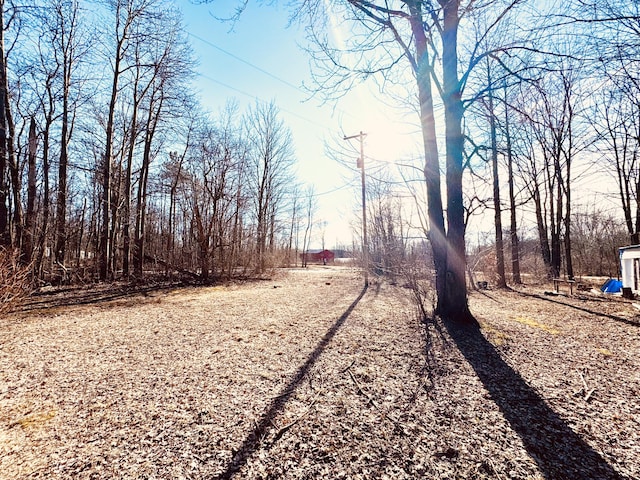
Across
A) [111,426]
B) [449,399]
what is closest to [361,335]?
[449,399]


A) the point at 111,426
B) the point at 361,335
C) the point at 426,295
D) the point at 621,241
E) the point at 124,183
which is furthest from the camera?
the point at 621,241

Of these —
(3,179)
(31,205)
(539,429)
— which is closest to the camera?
(539,429)

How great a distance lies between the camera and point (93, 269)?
11180mm

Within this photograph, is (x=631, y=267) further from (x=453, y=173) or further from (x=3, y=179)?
(x=3, y=179)

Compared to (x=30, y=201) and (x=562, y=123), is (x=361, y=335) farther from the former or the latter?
(x=562, y=123)

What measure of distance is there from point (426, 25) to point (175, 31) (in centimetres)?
1191

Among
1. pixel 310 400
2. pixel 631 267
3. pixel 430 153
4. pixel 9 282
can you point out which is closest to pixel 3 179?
pixel 9 282

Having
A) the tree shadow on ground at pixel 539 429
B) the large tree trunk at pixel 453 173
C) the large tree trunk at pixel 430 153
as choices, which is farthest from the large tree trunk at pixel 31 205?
the tree shadow on ground at pixel 539 429

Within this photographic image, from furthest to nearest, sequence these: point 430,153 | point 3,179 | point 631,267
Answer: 1. point 631,267
2. point 3,179
3. point 430,153

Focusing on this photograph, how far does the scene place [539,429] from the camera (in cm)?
209

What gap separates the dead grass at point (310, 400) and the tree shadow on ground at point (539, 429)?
0.02 m

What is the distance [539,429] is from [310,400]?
5.53 feet

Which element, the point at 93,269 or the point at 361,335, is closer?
the point at 361,335

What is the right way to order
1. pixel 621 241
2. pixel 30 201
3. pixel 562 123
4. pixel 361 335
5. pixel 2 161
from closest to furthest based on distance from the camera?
pixel 361 335 < pixel 2 161 < pixel 30 201 < pixel 562 123 < pixel 621 241
